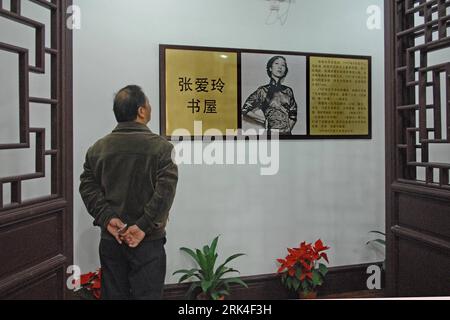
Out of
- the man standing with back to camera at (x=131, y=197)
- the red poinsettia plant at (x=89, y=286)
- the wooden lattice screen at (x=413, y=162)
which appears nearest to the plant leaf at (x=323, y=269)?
the wooden lattice screen at (x=413, y=162)

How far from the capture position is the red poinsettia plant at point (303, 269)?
5.93 ft

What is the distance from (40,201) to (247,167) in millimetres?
1053

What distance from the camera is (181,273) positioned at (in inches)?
69.5

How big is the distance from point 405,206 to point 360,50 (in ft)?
→ 3.80

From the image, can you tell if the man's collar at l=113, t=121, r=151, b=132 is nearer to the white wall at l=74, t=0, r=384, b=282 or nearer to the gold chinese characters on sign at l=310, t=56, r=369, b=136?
the white wall at l=74, t=0, r=384, b=282

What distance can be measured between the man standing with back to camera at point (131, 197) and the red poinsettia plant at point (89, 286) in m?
0.16

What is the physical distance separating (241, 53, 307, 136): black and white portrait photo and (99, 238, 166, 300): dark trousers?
738 mm

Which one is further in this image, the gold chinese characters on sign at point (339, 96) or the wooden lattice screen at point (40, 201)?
the gold chinese characters on sign at point (339, 96)

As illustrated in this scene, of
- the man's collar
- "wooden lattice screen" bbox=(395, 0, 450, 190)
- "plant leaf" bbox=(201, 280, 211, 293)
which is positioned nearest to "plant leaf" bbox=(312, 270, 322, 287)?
"plant leaf" bbox=(201, 280, 211, 293)

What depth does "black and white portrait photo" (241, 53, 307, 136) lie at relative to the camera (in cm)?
184

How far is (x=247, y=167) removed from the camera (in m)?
1.85

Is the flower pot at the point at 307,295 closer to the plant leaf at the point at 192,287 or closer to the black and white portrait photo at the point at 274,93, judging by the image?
the plant leaf at the point at 192,287

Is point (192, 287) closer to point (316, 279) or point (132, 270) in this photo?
point (132, 270)

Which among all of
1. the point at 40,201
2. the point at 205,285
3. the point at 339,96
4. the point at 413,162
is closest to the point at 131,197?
the point at 40,201
